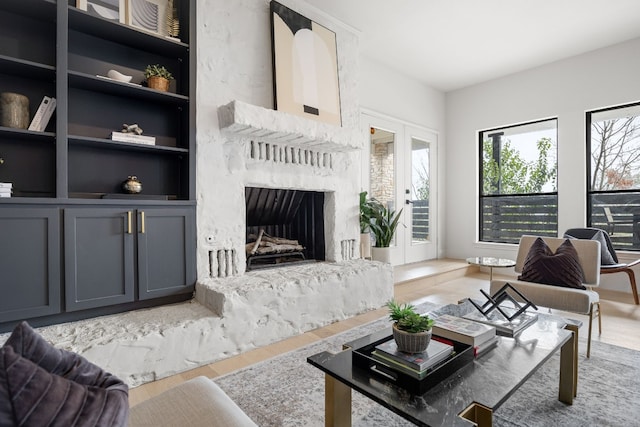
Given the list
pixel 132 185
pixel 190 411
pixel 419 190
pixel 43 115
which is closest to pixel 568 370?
pixel 190 411

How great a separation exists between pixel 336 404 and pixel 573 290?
2191mm

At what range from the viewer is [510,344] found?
158 cm

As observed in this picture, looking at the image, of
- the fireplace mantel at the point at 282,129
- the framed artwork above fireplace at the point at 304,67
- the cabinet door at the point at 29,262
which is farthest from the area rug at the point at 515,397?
the framed artwork above fireplace at the point at 304,67

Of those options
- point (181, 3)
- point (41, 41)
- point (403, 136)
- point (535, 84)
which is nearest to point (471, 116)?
point (535, 84)

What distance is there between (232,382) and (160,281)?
3.23ft

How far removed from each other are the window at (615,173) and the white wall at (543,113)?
5.4 inches

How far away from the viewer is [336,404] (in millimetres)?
1390

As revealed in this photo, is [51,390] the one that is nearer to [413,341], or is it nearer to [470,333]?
[413,341]

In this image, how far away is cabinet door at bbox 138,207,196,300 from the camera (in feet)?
8.05

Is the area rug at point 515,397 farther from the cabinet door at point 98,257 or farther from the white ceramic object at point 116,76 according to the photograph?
the white ceramic object at point 116,76

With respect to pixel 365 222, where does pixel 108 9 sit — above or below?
above

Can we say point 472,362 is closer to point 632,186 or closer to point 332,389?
point 332,389

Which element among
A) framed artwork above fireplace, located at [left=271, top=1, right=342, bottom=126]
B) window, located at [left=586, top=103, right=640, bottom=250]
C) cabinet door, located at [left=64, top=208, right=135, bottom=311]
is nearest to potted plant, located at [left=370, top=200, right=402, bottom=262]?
framed artwork above fireplace, located at [left=271, top=1, right=342, bottom=126]

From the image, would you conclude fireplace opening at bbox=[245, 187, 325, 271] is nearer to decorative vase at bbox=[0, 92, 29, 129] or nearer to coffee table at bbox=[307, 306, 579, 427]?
decorative vase at bbox=[0, 92, 29, 129]
